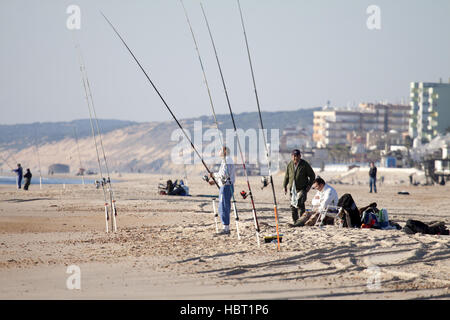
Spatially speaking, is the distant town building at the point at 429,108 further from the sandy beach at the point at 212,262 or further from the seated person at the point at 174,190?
the sandy beach at the point at 212,262

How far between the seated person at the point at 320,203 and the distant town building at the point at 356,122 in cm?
12503

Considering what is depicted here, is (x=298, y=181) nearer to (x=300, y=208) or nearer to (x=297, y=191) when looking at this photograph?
(x=297, y=191)

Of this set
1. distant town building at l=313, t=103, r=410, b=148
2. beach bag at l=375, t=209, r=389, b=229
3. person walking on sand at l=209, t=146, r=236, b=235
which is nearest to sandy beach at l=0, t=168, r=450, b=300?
person walking on sand at l=209, t=146, r=236, b=235

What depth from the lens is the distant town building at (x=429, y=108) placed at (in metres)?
117

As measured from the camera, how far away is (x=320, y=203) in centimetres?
1253

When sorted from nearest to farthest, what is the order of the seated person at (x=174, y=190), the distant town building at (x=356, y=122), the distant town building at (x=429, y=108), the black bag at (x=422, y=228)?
the black bag at (x=422, y=228)
the seated person at (x=174, y=190)
the distant town building at (x=429, y=108)
the distant town building at (x=356, y=122)

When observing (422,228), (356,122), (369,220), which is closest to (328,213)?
(369,220)

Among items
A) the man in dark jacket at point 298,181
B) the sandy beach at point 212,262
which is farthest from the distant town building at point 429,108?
the sandy beach at point 212,262

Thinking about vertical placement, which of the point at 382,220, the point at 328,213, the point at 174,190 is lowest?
the point at 174,190

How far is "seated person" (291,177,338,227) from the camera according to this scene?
40.4 ft

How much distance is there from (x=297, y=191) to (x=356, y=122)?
13963 cm

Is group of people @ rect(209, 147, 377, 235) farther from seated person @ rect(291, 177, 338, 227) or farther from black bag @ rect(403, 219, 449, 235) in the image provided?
black bag @ rect(403, 219, 449, 235)
